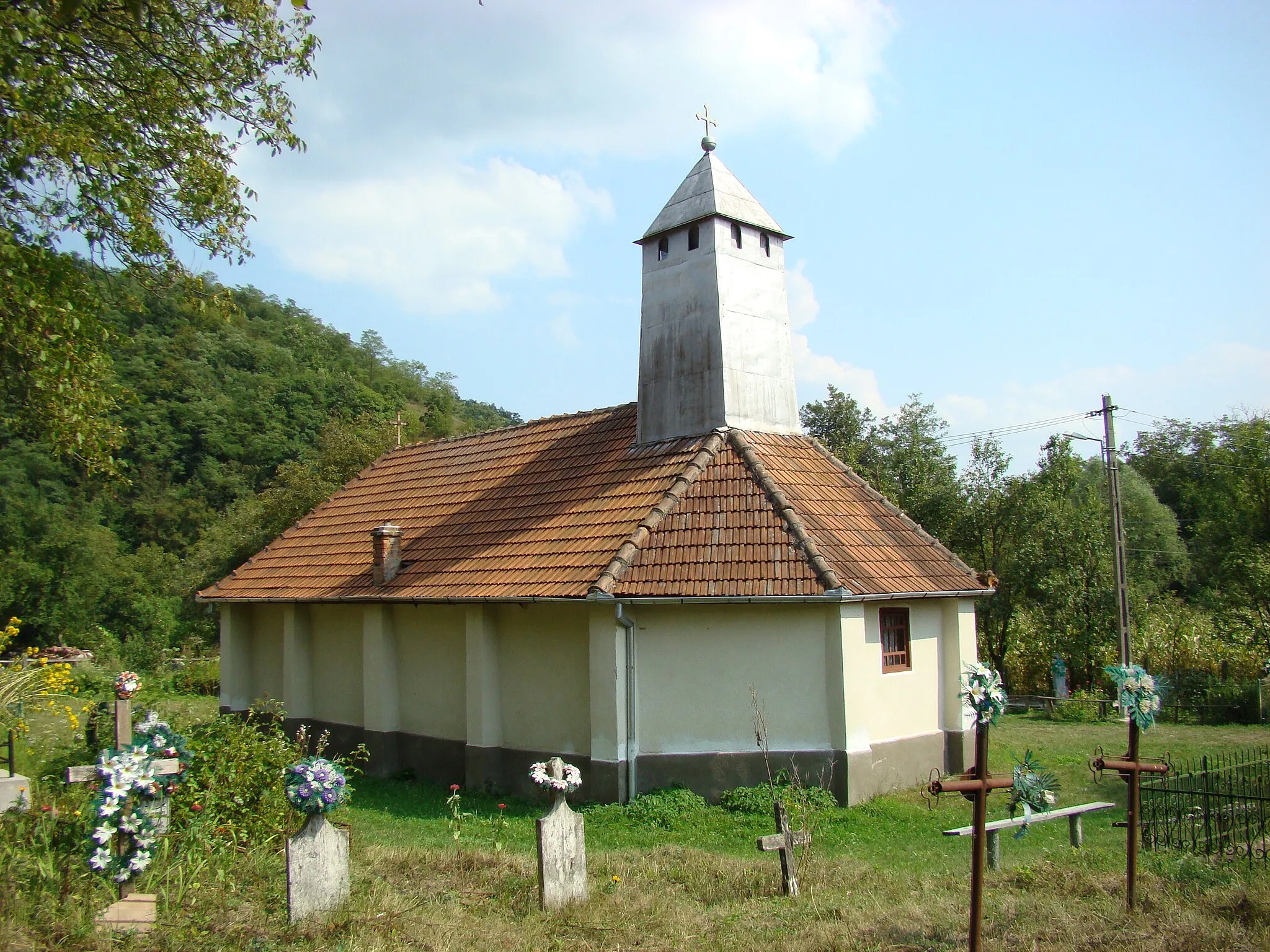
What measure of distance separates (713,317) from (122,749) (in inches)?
447

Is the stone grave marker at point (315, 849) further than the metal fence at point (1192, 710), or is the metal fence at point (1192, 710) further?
the metal fence at point (1192, 710)

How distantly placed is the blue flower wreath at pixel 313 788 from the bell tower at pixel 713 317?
9622 mm

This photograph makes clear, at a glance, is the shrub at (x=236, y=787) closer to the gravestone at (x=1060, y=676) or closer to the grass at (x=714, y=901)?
the grass at (x=714, y=901)

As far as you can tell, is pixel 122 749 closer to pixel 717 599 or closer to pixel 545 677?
pixel 717 599

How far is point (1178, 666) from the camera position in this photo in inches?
995

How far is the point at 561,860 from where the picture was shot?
8383 millimetres

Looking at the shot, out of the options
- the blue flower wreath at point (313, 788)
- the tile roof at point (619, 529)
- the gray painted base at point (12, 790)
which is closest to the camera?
the blue flower wreath at point (313, 788)

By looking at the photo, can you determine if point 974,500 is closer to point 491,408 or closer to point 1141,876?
point 1141,876

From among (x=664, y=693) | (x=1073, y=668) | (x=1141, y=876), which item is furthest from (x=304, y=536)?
(x=1073, y=668)

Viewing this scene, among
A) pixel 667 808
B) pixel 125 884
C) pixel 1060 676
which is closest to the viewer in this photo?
pixel 125 884

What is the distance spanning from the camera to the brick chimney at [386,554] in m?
16.8

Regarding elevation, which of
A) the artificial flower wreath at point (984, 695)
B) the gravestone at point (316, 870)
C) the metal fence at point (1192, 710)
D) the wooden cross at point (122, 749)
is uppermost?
the artificial flower wreath at point (984, 695)

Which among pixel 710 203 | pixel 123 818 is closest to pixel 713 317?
pixel 710 203

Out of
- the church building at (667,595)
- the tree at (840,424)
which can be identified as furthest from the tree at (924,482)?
the church building at (667,595)
